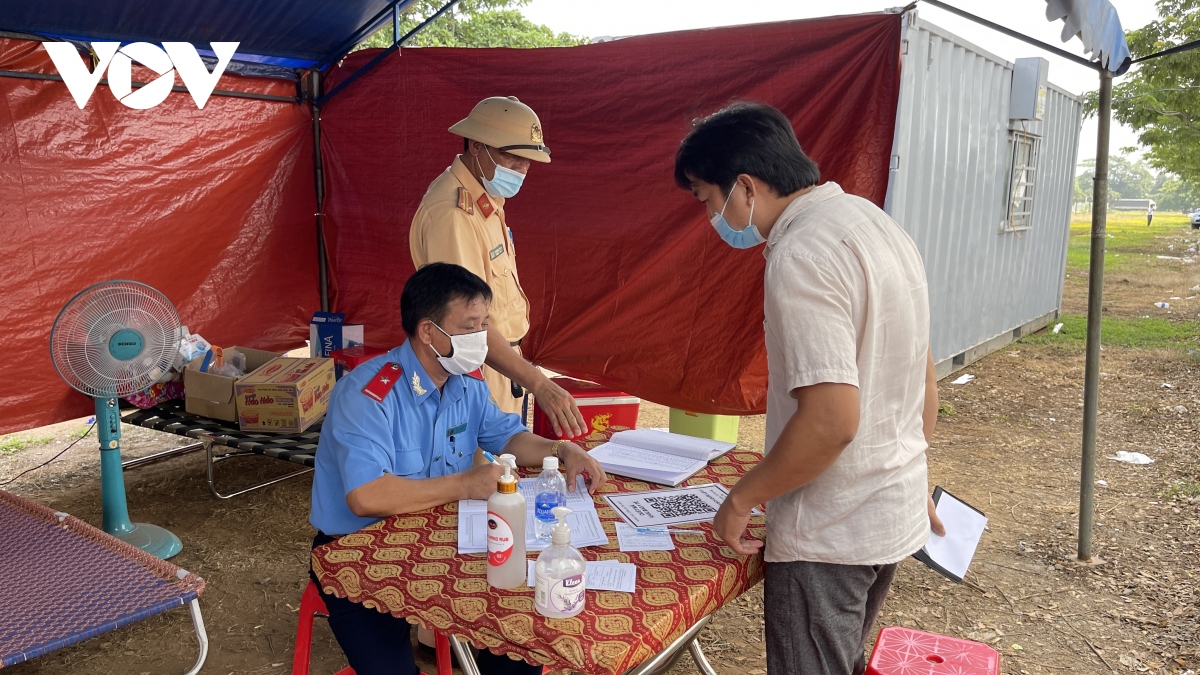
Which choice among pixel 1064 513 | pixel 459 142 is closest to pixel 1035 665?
pixel 1064 513

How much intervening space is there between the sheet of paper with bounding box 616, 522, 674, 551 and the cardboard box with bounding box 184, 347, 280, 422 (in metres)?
3.02

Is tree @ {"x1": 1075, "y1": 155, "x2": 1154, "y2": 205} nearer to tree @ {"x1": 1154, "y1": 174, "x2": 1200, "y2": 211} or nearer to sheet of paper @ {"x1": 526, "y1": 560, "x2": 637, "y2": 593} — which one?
tree @ {"x1": 1154, "y1": 174, "x2": 1200, "y2": 211}

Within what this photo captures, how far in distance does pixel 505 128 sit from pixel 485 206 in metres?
0.30

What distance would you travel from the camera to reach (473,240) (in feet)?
9.71

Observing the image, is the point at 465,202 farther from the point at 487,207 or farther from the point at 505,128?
the point at 505,128

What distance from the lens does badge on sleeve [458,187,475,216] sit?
2.93 m

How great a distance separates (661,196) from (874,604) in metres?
2.74

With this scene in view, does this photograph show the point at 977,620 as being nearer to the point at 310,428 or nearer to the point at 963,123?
the point at 310,428

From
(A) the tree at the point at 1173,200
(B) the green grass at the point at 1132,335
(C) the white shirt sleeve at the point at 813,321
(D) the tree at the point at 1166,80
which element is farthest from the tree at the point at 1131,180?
(C) the white shirt sleeve at the point at 813,321

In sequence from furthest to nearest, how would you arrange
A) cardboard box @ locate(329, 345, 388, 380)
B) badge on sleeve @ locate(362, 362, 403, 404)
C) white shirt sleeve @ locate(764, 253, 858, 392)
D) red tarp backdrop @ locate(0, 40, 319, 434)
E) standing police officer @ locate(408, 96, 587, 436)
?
cardboard box @ locate(329, 345, 388, 380), red tarp backdrop @ locate(0, 40, 319, 434), standing police officer @ locate(408, 96, 587, 436), badge on sleeve @ locate(362, 362, 403, 404), white shirt sleeve @ locate(764, 253, 858, 392)

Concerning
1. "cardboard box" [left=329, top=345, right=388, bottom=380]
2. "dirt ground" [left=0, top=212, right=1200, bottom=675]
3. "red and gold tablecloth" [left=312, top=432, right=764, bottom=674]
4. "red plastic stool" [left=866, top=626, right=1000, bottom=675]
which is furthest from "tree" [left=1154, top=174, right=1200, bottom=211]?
"red and gold tablecloth" [left=312, top=432, right=764, bottom=674]

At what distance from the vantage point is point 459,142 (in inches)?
196

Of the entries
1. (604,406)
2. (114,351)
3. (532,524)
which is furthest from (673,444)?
(114,351)

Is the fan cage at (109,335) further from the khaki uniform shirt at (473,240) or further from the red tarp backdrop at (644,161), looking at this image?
the red tarp backdrop at (644,161)
